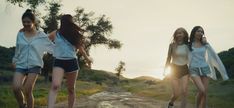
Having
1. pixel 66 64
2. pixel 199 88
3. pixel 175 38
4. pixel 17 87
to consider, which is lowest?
pixel 17 87

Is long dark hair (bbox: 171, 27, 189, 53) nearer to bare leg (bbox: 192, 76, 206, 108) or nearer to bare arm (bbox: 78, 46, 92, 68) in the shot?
bare leg (bbox: 192, 76, 206, 108)

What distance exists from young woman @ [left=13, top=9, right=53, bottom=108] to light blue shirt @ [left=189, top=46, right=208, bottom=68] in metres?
4.46

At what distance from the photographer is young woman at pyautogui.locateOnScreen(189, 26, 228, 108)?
1443 cm

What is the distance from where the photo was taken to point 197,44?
1497 cm

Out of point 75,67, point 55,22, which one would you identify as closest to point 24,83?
point 75,67

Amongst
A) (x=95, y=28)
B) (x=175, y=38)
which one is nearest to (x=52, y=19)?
(x=95, y=28)

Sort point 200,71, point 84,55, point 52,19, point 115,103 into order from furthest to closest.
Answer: point 52,19, point 115,103, point 200,71, point 84,55

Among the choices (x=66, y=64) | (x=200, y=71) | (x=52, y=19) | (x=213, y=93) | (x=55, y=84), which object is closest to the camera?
(x=55, y=84)

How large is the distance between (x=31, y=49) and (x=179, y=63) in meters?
4.75

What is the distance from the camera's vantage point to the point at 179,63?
49.2ft

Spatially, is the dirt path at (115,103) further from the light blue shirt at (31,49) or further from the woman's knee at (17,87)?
the woman's knee at (17,87)

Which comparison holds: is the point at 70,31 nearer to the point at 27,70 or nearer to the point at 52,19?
the point at 27,70

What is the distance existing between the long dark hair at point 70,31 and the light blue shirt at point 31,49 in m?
0.81

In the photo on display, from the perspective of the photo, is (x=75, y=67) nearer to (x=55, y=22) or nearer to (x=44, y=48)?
(x=44, y=48)
